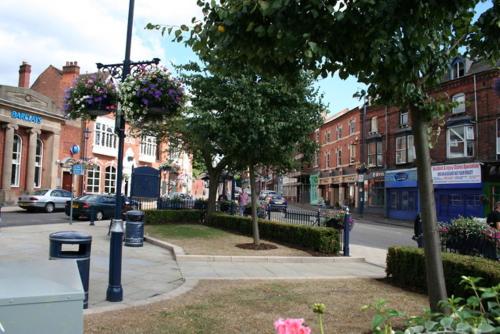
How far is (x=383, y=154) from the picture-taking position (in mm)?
38625

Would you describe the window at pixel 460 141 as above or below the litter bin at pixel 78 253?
above

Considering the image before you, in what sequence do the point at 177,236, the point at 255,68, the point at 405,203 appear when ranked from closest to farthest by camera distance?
the point at 255,68 < the point at 177,236 < the point at 405,203

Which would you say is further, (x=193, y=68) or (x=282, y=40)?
(x=193, y=68)

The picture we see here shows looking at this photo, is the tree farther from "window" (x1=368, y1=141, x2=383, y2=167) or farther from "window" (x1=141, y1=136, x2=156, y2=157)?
"window" (x1=141, y1=136, x2=156, y2=157)

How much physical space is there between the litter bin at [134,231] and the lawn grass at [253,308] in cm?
613

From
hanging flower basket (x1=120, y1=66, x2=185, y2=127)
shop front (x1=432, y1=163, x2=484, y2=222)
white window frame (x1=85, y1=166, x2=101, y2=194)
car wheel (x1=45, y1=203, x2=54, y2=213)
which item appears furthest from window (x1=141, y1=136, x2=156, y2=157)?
hanging flower basket (x1=120, y1=66, x2=185, y2=127)

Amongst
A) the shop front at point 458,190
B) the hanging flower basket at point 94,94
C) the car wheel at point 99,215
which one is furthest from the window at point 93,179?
the hanging flower basket at point 94,94

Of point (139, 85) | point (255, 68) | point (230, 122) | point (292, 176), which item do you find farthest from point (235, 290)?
point (292, 176)

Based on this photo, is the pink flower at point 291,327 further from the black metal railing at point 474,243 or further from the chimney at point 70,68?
the chimney at point 70,68

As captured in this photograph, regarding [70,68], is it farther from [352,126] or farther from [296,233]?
[296,233]

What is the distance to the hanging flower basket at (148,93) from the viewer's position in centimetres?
731

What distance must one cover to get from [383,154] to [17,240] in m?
30.9

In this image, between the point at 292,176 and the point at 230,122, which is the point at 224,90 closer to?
the point at 230,122

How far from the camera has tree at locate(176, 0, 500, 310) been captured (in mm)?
3473
